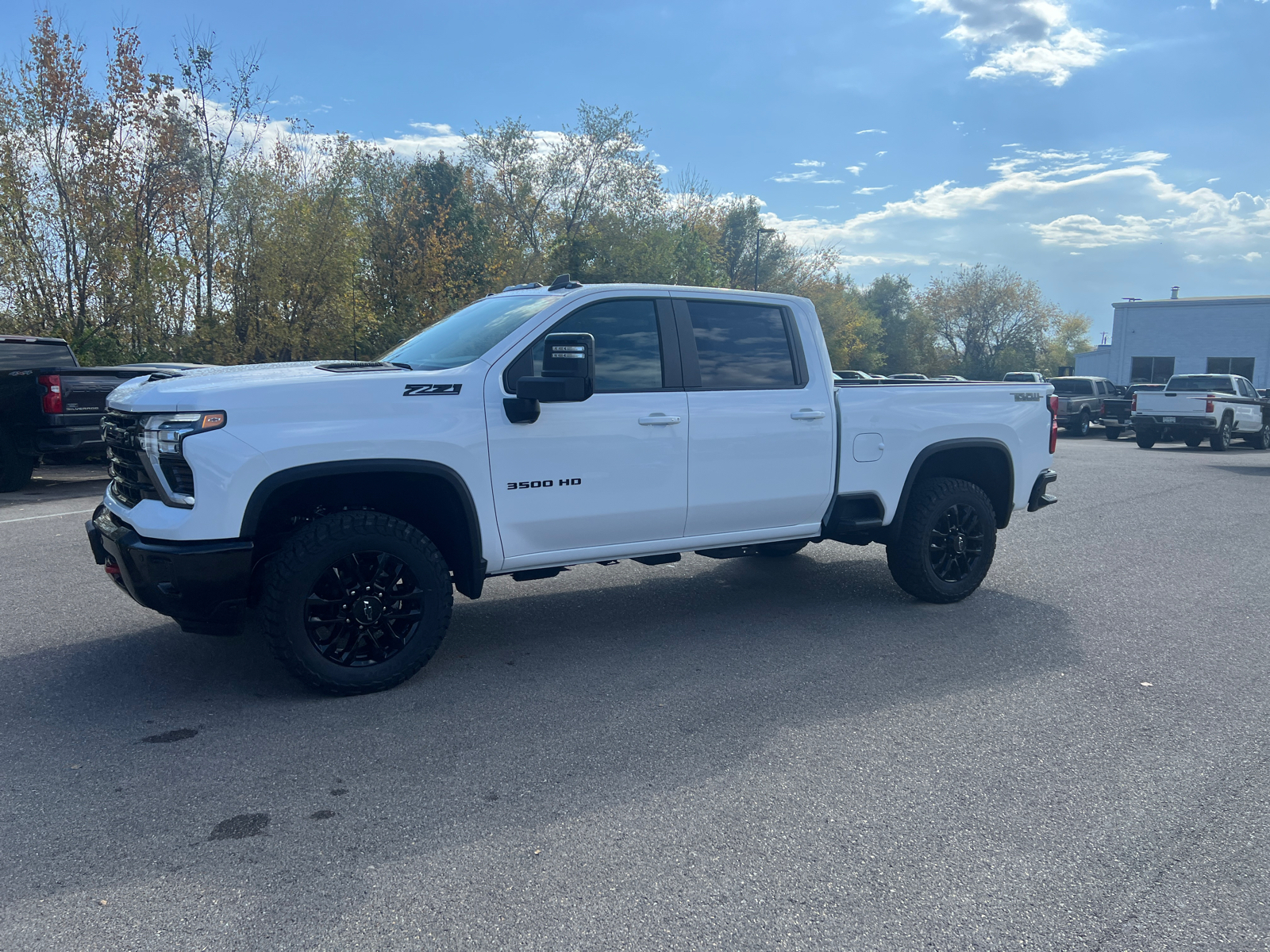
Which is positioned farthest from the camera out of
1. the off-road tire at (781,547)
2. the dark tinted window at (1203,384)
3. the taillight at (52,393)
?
the dark tinted window at (1203,384)

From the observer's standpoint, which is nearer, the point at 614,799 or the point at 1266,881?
the point at 1266,881

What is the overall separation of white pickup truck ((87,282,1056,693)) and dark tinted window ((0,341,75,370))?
27.1 ft

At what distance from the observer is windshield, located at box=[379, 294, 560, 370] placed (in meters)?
4.87

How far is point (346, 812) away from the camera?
10.8ft

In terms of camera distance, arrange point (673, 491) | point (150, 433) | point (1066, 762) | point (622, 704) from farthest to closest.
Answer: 1. point (673, 491)
2. point (622, 704)
3. point (150, 433)
4. point (1066, 762)

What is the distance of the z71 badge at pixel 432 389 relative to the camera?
4.38m

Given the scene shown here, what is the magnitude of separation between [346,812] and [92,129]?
21179 mm

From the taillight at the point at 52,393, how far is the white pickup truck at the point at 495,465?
7706 mm

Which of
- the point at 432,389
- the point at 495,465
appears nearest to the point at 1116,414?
the point at 495,465

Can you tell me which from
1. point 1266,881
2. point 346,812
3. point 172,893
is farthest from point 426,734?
point 1266,881

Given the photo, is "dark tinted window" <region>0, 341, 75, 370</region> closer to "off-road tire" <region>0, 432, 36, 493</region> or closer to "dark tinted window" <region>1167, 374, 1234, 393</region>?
"off-road tire" <region>0, 432, 36, 493</region>

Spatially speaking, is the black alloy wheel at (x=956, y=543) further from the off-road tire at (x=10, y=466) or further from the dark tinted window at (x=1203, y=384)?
the dark tinted window at (x=1203, y=384)

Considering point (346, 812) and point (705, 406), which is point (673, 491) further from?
point (346, 812)

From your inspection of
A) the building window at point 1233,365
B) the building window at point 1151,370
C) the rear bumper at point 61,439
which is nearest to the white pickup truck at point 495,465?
the rear bumper at point 61,439
